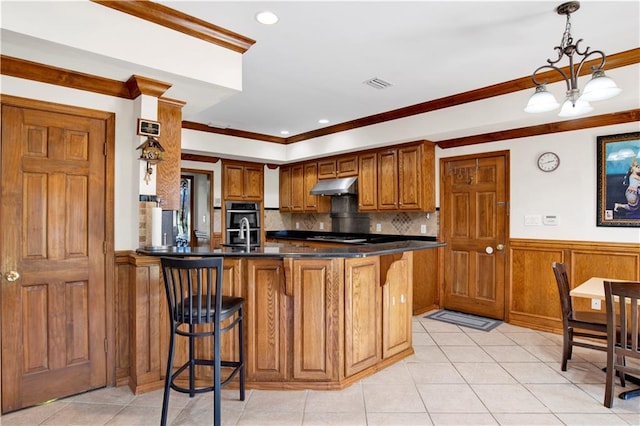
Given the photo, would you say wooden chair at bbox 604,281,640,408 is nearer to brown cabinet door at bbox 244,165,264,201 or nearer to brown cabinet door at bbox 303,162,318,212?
brown cabinet door at bbox 303,162,318,212

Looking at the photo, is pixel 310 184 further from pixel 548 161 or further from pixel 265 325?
pixel 265 325

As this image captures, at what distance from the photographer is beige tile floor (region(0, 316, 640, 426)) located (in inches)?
90.8

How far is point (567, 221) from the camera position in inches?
157

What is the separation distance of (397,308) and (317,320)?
0.87 meters

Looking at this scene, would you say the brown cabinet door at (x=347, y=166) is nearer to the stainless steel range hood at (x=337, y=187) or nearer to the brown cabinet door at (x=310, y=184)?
the stainless steel range hood at (x=337, y=187)

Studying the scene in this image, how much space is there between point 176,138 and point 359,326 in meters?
2.18

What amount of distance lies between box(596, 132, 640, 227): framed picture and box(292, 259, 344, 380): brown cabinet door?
119 inches

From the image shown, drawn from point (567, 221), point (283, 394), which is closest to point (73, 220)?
point (283, 394)

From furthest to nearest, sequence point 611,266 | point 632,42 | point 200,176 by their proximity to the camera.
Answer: point 200,176 < point 611,266 < point 632,42

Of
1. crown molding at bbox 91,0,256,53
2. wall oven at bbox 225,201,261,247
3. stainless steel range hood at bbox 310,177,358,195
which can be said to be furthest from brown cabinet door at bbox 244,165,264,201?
crown molding at bbox 91,0,256,53

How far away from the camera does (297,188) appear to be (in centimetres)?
652

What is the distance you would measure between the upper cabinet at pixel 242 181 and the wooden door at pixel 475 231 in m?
3.18

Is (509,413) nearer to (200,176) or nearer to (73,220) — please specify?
(73,220)

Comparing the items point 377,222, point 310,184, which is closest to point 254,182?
point 310,184
